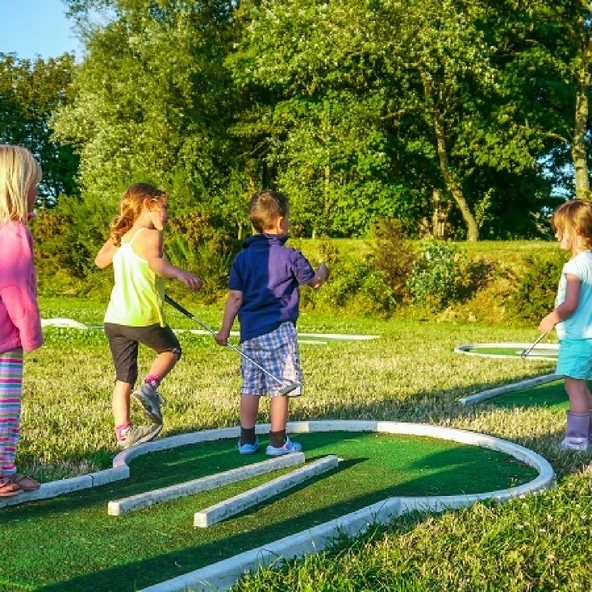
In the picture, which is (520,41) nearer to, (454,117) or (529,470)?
(454,117)

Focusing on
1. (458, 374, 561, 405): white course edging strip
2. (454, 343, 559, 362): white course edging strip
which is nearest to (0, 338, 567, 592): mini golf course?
(458, 374, 561, 405): white course edging strip

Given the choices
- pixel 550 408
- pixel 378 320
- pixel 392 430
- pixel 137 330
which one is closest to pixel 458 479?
pixel 392 430

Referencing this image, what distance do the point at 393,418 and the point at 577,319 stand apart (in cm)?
168

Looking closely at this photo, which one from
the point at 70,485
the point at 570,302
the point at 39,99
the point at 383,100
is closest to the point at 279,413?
the point at 70,485

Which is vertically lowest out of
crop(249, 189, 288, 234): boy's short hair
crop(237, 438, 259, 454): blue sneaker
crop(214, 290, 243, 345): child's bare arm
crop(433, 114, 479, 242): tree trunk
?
crop(237, 438, 259, 454): blue sneaker

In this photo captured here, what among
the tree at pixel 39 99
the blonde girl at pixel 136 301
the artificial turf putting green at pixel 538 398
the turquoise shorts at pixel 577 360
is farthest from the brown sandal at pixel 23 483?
the tree at pixel 39 99

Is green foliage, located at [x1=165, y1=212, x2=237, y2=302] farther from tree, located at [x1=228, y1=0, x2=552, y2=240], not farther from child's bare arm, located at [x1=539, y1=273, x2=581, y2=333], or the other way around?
child's bare arm, located at [x1=539, y1=273, x2=581, y2=333]

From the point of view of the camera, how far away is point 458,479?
5176mm

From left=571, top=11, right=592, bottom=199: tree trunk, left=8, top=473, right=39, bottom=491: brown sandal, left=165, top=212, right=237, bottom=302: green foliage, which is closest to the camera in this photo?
left=8, top=473, right=39, bottom=491: brown sandal

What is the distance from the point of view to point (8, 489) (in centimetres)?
439

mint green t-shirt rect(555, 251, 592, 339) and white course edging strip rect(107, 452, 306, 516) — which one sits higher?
mint green t-shirt rect(555, 251, 592, 339)

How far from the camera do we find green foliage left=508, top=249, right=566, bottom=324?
17.2 m

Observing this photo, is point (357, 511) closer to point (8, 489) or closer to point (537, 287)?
point (8, 489)

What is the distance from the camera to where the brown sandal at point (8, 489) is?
4.38 metres
